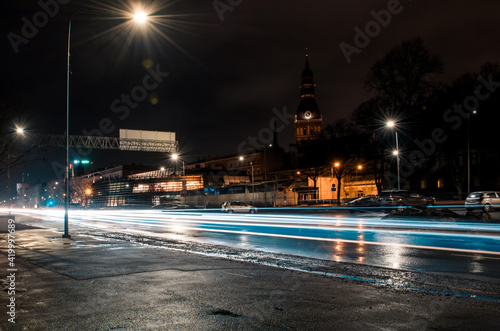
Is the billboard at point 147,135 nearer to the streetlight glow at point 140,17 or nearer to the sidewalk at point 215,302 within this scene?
the streetlight glow at point 140,17

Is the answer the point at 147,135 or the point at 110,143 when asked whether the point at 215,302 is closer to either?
the point at 147,135

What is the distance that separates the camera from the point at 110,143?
154 feet

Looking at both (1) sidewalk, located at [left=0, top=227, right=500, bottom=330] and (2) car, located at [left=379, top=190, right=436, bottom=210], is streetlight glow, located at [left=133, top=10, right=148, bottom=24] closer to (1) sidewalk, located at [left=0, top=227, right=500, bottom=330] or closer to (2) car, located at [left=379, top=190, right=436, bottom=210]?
(1) sidewalk, located at [left=0, top=227, right=500, bottom=330]

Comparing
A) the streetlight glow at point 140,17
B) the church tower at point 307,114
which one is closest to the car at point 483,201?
the streetlight glow at point 140,17

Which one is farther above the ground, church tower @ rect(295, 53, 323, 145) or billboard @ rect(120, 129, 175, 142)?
church tower @ rect(295, 53, 323, 145)

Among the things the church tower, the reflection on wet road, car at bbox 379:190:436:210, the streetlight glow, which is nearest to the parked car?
car at bbox 379:190:436:210

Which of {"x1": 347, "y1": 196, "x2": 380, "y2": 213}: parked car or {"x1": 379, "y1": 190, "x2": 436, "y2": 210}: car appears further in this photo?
{"x1": 347, "y1": 196, "x2": 380, "y2": 213}: parked car

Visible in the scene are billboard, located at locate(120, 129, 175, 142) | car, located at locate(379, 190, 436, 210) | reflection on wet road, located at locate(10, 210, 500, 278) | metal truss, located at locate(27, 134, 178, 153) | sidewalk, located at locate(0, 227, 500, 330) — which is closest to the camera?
sidewalk, located at locate(0, 227, 500, 330)

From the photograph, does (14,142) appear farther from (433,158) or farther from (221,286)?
(433,158)

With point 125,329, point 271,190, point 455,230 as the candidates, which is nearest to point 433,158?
point 271,190

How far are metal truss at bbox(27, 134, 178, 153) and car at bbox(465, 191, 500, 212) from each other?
29.9 meters

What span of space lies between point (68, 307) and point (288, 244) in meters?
10.2

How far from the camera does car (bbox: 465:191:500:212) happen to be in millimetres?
33175

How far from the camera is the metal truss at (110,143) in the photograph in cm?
4484
